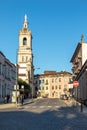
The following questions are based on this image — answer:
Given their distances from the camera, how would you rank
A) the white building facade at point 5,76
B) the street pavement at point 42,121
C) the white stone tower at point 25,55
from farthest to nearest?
the white stone tower at point 25,55
the white building facade at point 5,76
the street pavement at point 42,121

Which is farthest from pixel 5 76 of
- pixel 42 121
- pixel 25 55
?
pixel 25 55

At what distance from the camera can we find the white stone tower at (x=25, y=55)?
148625 mm

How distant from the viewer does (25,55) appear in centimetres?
15450

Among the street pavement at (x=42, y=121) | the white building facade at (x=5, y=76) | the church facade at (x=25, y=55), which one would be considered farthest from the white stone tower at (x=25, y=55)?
the street pavement at (x=42, y=121)

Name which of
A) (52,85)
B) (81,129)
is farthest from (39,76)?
(81,129)

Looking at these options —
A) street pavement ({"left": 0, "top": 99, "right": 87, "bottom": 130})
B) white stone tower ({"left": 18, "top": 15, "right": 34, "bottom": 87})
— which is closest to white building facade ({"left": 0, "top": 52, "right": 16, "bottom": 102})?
street pavement ({"left": 0, "top": 99, "right": 87, "bottom": 130})

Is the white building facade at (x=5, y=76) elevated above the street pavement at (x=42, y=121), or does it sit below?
above

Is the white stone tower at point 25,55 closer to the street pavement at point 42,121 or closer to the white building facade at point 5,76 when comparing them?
the white building facade at point 5,76

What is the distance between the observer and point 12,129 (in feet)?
59.6

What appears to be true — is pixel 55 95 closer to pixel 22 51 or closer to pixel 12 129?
pixel 22 51

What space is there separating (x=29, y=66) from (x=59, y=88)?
112ft

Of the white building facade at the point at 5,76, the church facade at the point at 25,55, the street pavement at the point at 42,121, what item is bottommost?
the street pavement at the point at 42,121

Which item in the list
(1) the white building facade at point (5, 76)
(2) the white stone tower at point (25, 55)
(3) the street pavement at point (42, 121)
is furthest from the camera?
(2) the white stone tower at point (25, 55)

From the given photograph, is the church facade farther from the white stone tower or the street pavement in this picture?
the street pavement
